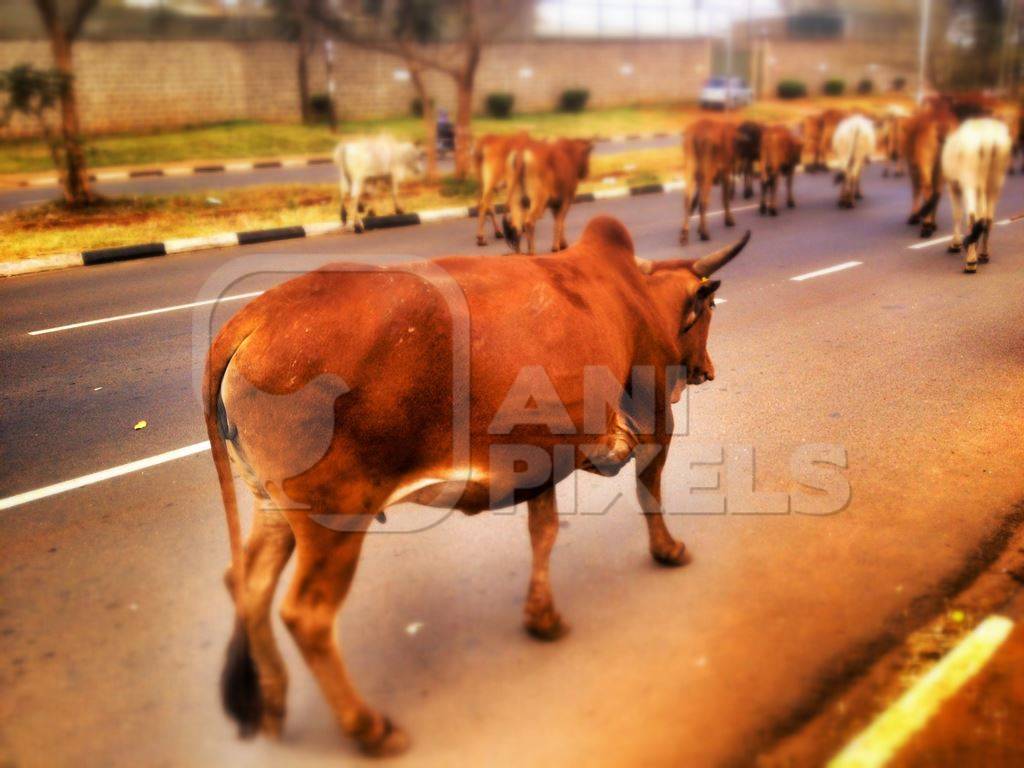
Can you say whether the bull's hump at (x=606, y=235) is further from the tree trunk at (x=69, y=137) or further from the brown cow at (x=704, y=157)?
the tree trunk at (x=69, y=137)

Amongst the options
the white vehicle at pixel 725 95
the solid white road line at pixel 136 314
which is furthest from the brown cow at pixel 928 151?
the white vehicle at pixel 725 95

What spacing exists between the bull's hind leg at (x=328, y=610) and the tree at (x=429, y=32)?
50.4 feet

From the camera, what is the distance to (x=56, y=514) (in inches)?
170

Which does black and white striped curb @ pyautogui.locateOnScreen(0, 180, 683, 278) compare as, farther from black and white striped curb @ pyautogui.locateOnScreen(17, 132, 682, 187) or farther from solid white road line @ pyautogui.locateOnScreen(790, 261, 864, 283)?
black and white striped curb @ pyautogui.locateOnScreen(17, 132, 682, 187)

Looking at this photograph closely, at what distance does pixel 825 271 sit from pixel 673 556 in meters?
6.58

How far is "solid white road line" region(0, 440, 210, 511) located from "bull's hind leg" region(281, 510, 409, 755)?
2.45 metres

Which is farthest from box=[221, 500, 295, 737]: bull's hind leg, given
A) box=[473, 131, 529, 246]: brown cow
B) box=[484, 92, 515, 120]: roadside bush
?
box=[484, 92, 515, 120]: roadside bush

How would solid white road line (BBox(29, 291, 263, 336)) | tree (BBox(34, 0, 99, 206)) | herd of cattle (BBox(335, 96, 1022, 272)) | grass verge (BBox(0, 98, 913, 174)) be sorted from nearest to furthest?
solid white road line (BBox(29, 291, 263, 336))
herd of cattle (BBox(335, 96, 1022, 272))
tree (BBox(34, 0, 99, 206))
grass verge (BBox(0, 98, 913, 174))

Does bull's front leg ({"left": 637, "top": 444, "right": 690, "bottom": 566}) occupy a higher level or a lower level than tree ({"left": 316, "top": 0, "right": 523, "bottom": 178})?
lower

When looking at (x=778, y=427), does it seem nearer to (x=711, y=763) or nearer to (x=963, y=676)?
(x=963, y=676)

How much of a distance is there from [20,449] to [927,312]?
6866mm

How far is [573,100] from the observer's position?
39.3 metres

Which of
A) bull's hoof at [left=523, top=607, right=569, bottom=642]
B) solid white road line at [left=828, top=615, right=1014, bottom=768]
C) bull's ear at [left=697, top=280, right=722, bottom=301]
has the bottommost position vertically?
solid white road line at [left=828, top=615, right=1014, bottom=768]

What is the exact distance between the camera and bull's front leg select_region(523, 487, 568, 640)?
3.25 m
